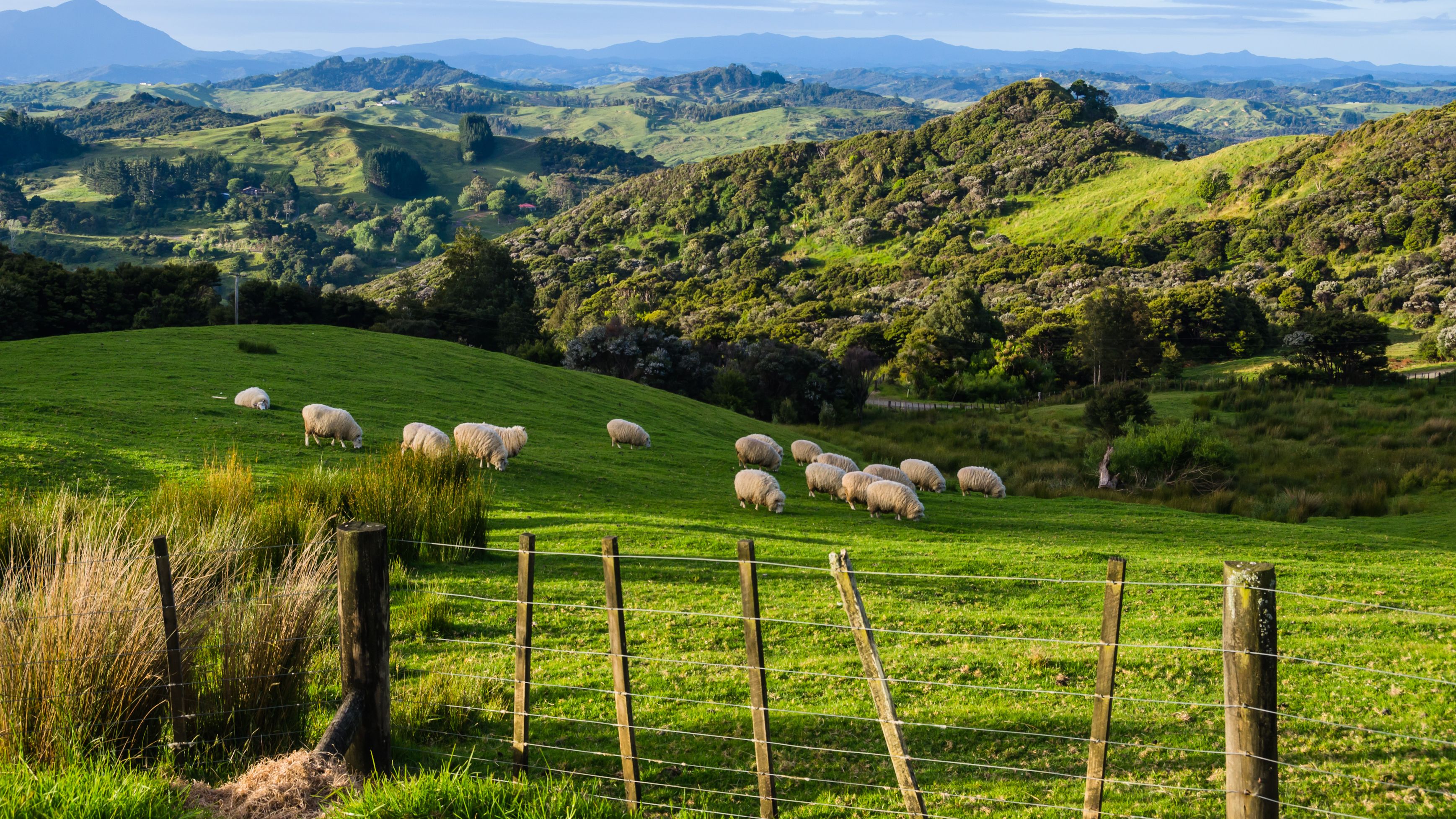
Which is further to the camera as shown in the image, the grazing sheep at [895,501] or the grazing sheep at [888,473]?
the grazing sheep at [888,473]

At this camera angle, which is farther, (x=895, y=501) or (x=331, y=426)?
(x=331, y=426)

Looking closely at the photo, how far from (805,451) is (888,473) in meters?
4.10

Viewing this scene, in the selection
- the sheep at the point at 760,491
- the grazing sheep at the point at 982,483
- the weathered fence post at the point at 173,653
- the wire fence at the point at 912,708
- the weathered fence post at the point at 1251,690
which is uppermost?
the weathered fence post at the point at 1251,690

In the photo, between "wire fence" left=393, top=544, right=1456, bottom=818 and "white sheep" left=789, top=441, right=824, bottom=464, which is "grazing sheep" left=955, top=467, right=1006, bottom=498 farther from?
"wire fence" left=393, top=544, right=1456, bottom=818

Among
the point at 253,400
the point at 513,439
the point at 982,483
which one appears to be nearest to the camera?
the point at 513,439

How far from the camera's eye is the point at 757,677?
475 centimetres

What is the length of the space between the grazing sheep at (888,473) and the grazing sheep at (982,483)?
273cm

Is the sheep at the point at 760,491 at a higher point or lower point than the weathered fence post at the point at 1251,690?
lower

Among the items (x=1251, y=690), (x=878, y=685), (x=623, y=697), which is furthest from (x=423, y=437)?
(x=1251, y=690)

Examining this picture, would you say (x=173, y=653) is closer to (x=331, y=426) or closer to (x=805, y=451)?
(x=331, y=426)

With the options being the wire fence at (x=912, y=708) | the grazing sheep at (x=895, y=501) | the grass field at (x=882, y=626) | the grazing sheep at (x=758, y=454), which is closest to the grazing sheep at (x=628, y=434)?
the grass field at (x=882, y=626)

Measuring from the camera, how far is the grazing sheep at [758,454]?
75.8 feet

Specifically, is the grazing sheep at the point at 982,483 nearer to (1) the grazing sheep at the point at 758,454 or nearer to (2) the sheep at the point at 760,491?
(1) the grazing sheep at the point at 758,454

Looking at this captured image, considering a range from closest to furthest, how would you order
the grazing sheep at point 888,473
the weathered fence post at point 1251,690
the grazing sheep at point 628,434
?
the weathered fence post at point 1251,690 → the grazing sheep at point 888,473 → the grazing sheep at point 628,434
